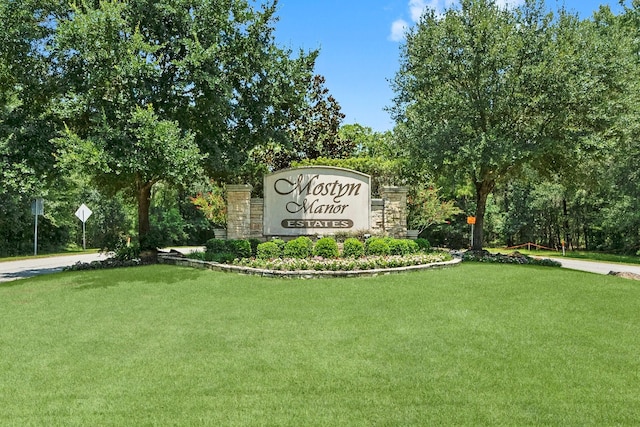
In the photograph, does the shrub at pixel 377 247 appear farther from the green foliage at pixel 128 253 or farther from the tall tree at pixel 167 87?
the green foliage at pixel 128 253

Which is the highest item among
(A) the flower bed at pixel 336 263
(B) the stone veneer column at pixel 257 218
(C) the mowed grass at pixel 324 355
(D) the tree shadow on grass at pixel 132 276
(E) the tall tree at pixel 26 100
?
(E) the tall tree at pixel 26 100

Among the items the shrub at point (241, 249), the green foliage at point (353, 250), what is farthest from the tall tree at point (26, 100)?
the green foliage at point (353, 250)

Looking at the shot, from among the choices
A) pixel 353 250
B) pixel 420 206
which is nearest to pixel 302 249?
pixel 353 250

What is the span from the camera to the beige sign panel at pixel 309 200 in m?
14.3

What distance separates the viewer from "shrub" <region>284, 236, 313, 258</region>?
12.5m

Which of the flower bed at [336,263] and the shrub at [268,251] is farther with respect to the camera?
the shrub at [268,251]

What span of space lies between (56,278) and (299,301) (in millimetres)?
7035

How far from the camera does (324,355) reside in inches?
215

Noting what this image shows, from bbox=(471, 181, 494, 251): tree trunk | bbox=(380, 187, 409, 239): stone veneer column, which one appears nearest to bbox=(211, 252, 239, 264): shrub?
bbox=(380, 187, 409, 239): stone veneer column

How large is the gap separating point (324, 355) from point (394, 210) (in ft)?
32.4

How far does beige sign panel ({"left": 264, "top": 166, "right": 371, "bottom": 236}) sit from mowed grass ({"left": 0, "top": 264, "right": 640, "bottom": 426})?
15.6 ft

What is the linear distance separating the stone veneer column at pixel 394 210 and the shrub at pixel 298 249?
333 cm

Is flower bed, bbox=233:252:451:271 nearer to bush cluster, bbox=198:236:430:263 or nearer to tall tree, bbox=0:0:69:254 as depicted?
bush cluster, bbox=198:236:430:263

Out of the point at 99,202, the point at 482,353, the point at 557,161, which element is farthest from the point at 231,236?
the point at 99,202
